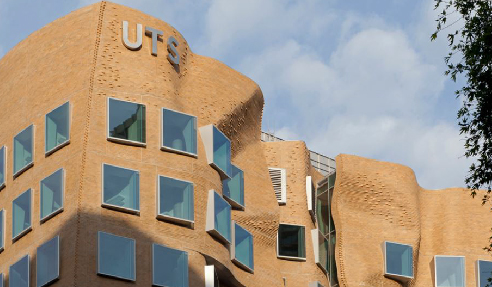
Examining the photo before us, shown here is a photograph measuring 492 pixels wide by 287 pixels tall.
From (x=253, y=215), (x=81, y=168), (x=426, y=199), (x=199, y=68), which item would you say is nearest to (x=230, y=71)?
(x=199, y=68)

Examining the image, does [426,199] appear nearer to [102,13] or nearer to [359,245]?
[359,245]

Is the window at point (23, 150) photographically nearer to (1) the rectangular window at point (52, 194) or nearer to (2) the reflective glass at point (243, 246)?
(1) the rectangular window at point (52, 194)

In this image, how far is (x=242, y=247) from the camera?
4822 centimetres

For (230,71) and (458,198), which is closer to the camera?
(230,71)

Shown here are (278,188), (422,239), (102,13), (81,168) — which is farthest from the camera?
(422,239)

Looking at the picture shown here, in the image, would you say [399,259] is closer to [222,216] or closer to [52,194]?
[222,216]

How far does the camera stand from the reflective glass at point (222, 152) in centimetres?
4709

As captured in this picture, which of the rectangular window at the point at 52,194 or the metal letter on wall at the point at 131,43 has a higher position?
the metal letter on wall at the point at 131,43

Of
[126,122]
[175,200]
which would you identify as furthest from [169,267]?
[126,122]

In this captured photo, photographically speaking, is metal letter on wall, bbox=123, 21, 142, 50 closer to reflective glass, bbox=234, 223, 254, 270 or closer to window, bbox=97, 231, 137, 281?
window, bbox=97, 231, 137, 281

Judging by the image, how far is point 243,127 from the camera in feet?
166

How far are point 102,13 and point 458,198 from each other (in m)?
20.2

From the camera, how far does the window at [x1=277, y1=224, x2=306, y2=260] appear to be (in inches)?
2101

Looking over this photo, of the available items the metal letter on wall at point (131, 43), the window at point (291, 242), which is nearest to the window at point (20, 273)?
the metal letter on wall at point (131, 43)
